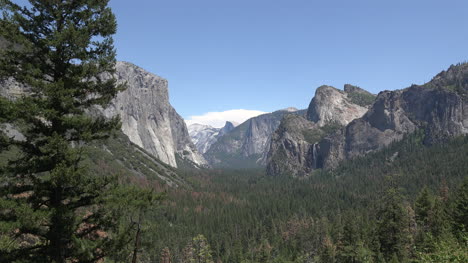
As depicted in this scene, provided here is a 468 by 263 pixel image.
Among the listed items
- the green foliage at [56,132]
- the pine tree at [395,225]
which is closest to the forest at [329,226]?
the pine tree at [395,225]

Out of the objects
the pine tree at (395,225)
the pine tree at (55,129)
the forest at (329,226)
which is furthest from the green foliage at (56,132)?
the pine tree at (395,225)

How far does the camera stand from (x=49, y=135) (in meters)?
13.5

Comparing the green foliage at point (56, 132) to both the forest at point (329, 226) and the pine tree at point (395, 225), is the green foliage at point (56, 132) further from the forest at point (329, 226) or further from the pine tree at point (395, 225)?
the pine tree at point (395, 225)

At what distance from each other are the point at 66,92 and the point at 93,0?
416cm

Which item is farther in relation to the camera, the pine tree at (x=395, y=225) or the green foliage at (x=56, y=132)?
the pine tree at (x=395, y=225)

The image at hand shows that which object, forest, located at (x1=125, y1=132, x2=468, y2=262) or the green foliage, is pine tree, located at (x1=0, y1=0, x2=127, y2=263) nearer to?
the green foliage

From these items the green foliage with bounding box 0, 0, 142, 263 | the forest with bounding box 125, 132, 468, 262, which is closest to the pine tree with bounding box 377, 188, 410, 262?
the forest with bounding box 125, 132, 468, 262

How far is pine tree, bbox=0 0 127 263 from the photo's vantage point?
41.0 ft

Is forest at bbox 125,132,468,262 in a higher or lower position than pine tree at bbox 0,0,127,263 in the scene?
lower

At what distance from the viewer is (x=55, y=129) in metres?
13.5

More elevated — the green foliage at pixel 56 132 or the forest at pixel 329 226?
the green foliage at pixel 56 132

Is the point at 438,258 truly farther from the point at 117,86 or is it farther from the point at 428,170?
the point at 428,170

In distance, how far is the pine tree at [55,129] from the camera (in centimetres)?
1251

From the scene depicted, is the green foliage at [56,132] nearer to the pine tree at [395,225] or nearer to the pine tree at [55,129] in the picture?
the pine tree at [55,129]
